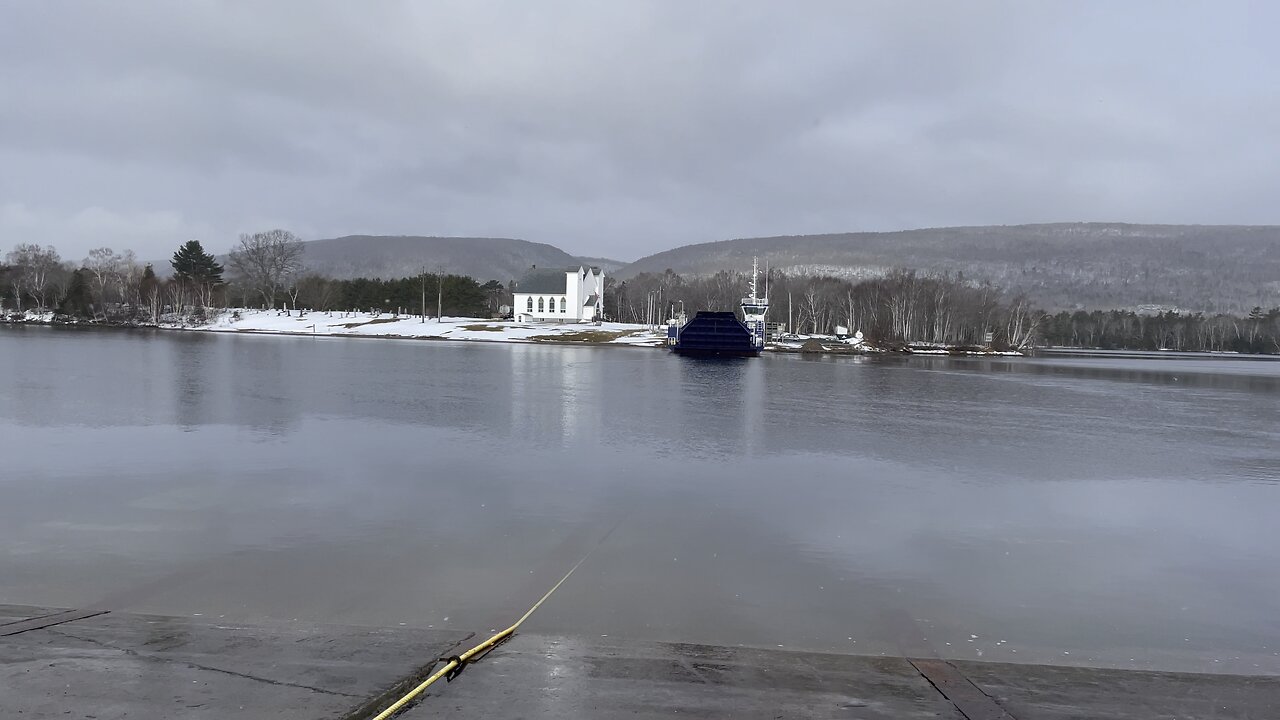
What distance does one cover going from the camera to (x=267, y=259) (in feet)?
418

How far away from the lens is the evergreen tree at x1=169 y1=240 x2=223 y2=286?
105688 mm

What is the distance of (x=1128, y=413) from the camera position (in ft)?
95.5

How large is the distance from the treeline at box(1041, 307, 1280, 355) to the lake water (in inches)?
6005

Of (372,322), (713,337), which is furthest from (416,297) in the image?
(713,337)

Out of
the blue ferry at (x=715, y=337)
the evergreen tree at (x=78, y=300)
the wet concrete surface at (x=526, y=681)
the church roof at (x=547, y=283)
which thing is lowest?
the wet concrete surface at (x=526, y=681)

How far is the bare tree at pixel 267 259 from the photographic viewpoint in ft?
406

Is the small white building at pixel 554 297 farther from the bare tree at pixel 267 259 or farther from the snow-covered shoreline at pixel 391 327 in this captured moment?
the bare tree at pixel 267 259

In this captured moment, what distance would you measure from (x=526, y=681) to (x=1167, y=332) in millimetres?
183680

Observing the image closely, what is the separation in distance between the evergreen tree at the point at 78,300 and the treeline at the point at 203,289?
132 mm

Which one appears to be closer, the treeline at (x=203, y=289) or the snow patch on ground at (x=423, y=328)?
the snow patch on ground at (x=423, y=328)

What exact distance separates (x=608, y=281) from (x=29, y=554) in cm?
14294

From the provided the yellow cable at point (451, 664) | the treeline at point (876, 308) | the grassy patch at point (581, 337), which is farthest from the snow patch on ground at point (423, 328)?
the yellow cable at point (451, 664)

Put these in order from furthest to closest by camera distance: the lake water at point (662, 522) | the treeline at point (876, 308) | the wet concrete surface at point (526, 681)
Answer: the treeline at point (876, 308) < the lake water at point (662, 522) < the wet concrete surface at point (526, 681)

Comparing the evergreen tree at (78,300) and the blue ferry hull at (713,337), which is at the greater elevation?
the evergreen tree at (78,300)
